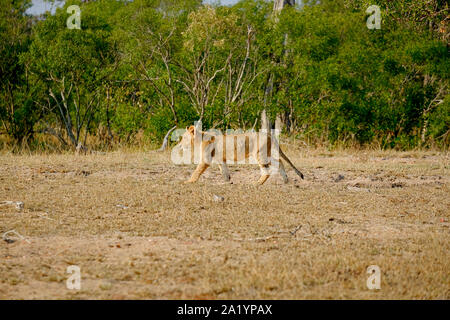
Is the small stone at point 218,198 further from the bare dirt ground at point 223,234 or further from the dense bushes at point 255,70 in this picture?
the dense bushes at point 255,70

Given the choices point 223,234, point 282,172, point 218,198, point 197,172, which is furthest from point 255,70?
point 223,234

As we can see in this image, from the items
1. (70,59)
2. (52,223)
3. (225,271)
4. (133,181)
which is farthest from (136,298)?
(70,59)

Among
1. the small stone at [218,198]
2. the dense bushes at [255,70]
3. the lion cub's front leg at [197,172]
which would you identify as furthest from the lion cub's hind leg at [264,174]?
the dense bushes at [255,70]

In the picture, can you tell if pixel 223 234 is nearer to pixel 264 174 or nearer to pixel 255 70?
pixel 264 174

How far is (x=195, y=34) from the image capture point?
1466cm

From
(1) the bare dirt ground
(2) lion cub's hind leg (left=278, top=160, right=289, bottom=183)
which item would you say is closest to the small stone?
(1) the bare dirt ground

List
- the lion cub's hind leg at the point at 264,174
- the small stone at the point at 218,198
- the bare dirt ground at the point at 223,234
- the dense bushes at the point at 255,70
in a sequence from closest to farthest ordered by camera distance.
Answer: the bare dirt ground at the point at 223,234 < the small stone at the point at 218,198 < the lion cub's hind leg at the point at 264,174 < the dense bushes at the point at 255,70

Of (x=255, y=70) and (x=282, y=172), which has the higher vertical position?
(x=255, y=70)

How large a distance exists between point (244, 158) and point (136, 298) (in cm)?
613

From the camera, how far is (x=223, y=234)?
21.5 feet

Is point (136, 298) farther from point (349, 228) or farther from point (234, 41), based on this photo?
point (234, 41)

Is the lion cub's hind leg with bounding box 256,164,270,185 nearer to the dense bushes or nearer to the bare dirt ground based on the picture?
the bare dirt ground

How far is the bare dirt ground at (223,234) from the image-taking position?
→ 190 inches

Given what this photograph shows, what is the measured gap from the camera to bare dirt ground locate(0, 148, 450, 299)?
482 centimetres
